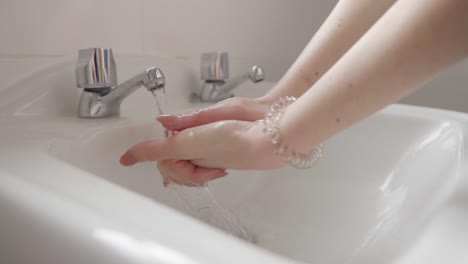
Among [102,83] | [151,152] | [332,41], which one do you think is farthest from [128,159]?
[332,41]

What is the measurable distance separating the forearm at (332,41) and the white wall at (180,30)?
0.29m

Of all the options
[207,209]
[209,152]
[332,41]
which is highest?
[332,41]

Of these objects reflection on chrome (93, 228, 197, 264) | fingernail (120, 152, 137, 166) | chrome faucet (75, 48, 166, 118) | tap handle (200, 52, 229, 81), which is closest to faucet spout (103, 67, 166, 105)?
chrome faucet (75, 48, 166, 118)

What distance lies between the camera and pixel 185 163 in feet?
1.49

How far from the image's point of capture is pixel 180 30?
82cm

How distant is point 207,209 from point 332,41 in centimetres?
26

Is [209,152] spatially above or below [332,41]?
below

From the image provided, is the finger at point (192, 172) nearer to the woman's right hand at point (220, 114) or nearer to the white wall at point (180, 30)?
the woman's right hand at point (220, 114)

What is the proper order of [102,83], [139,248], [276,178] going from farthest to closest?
[276,178]
[102,83]
[139,248]

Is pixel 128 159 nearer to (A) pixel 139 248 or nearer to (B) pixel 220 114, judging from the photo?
(B) pixel 220 114

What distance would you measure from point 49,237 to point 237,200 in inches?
16.2

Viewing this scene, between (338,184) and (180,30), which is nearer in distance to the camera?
(338,184)

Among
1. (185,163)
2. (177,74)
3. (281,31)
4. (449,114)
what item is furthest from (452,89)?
(185,163)

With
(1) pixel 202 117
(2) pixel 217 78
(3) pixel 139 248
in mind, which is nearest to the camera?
(3) pixel 139 248
